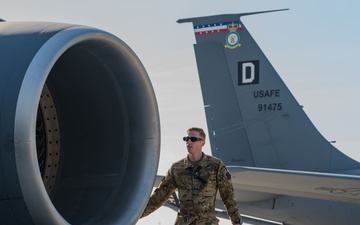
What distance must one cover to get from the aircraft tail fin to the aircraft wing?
3925 millimetres

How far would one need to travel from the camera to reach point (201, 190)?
5844mm

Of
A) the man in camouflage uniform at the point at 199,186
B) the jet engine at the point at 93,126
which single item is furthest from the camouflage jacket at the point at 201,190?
the jet engine at the point at 93,126

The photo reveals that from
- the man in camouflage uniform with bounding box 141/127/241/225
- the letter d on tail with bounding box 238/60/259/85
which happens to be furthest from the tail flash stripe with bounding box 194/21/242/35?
the man in camouflage uniform with bounding box 141/127/241/225

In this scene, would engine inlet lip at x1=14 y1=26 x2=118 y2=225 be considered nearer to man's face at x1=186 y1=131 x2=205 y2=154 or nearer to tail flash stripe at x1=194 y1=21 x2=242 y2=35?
man's face at x1=186 y1=131 x2=205 y2=154

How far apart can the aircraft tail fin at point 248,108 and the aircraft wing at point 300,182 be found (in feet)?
12.9

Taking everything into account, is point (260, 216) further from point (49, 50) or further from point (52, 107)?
point (49, 50)

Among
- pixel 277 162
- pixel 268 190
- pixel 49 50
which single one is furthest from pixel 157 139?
pixel 277 162

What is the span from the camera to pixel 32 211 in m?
3.76

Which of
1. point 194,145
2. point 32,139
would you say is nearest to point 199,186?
point 194,145

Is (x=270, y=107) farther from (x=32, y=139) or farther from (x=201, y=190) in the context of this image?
(x=32, y=139)

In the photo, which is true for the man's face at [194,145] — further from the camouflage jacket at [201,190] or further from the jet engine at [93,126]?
the jet engine at [93,126]

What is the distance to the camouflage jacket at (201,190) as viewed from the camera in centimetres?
584

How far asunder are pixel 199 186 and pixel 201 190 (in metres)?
0.03

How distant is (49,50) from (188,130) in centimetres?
222
